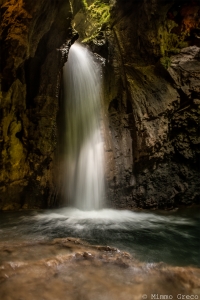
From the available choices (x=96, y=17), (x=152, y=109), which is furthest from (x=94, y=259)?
(x=96, y=17)

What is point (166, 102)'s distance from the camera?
9.31 meters

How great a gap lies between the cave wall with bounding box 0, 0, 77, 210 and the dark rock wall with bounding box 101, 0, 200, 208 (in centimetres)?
243

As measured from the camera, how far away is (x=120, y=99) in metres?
9.88

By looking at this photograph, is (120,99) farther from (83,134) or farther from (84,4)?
(84,4)

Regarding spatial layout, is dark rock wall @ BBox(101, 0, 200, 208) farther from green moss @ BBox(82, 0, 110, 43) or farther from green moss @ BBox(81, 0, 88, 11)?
green moss @ BBox(81, 0, 88, 11)

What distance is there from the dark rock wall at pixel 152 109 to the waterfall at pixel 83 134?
0.46 metres

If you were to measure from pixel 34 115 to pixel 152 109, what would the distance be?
4434 millimetres

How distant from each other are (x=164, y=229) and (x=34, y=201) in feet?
14.4

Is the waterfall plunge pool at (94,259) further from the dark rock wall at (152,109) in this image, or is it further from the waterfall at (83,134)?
the dark rock wall at (152,109)

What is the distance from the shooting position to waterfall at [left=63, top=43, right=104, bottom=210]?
349 inches

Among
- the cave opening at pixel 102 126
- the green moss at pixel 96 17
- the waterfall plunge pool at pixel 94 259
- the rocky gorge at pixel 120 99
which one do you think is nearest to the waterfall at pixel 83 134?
the cave opening at pixel 102 126

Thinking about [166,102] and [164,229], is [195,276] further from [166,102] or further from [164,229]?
[166,102]

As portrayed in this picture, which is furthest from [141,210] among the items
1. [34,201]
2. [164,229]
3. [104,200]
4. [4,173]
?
[4,173]

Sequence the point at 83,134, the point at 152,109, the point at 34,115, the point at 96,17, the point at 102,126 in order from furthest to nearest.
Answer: the point at 96,17
the point at 102,126
the point at 83,134
the point at 152,109
the point at 34,115
